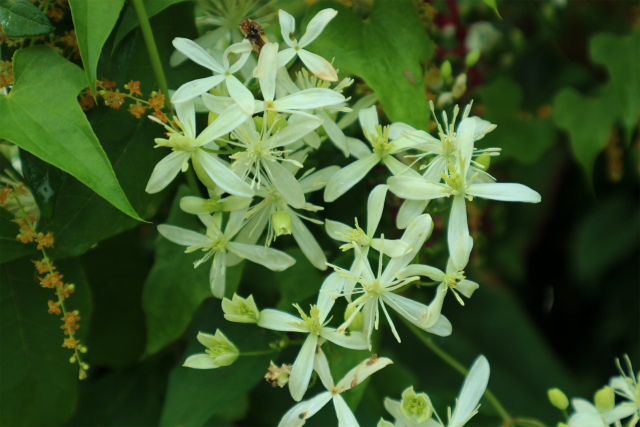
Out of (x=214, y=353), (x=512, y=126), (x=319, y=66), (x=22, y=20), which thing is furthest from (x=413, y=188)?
(x=512, y=126)

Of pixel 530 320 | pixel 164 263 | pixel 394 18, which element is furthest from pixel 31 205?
pixel 530 320

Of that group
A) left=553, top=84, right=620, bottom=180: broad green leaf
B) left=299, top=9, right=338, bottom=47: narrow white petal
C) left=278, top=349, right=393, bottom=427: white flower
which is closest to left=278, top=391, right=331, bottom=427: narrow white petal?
left=278, top=349, right=393, bottom=427: white flower

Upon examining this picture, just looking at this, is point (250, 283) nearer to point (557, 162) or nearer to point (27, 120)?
point (27, 120)

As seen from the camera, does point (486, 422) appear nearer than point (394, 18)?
No

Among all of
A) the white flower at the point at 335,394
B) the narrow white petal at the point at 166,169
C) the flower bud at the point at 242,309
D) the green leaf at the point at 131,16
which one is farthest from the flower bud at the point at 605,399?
the green leaf at the point at 131,16

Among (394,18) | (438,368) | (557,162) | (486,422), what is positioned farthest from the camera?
(557,162)

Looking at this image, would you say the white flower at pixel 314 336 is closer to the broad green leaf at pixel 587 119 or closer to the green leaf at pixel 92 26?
the green leaf at pixel 92 26

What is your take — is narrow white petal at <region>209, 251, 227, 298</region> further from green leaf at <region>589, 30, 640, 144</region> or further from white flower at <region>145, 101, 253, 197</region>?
green leaf at <region>589, 30, 640, 144</region>
